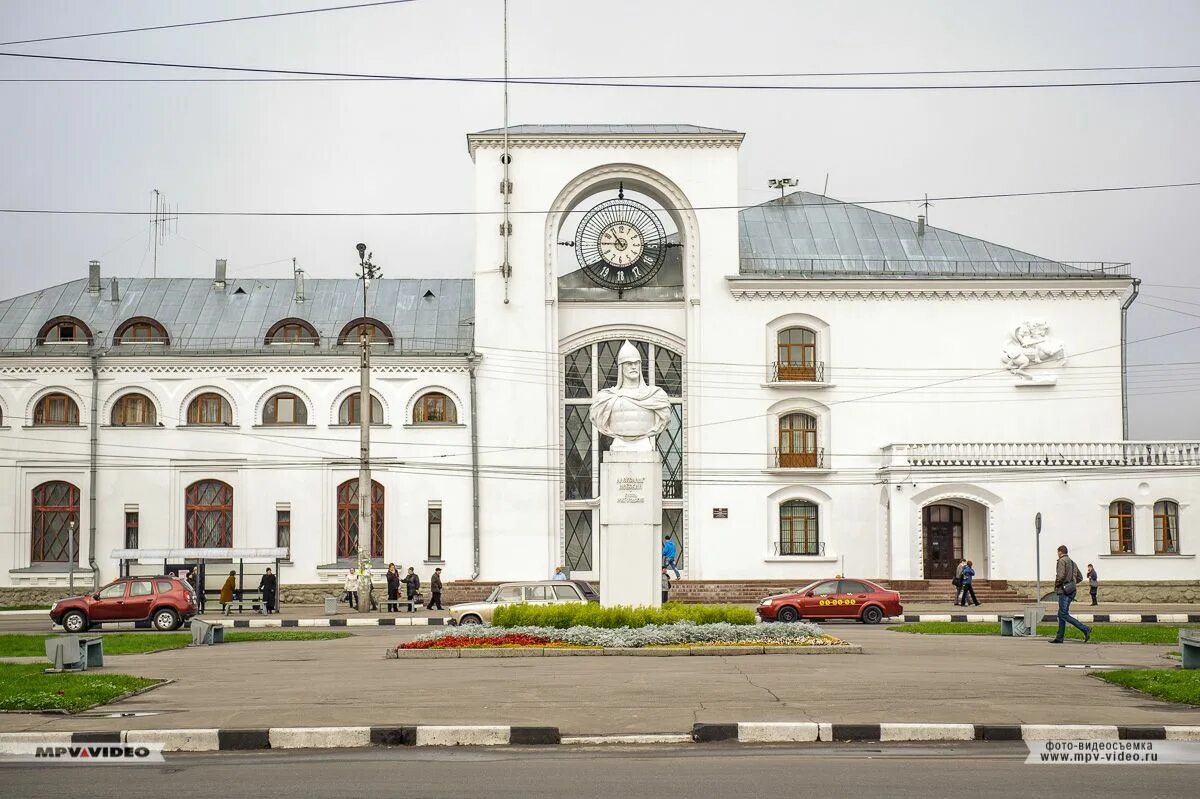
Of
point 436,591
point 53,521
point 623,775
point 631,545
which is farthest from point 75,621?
point 623,775

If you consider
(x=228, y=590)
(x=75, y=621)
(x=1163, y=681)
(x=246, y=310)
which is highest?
(x=246, y=310)

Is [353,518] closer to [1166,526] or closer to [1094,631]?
[1166,526]

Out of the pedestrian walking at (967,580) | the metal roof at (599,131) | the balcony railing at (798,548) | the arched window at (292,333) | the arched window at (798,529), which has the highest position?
the metal roof at (599,131)

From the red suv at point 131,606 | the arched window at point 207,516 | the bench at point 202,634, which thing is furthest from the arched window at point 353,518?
the bench at point 202,634

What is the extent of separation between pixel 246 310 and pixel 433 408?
8.36 meters

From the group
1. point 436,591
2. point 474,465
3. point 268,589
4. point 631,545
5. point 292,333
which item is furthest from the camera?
point 292,333

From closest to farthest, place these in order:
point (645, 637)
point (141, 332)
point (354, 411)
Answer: point (645, 637)
point (354, 411)
point (141, 332)

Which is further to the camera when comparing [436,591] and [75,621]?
[436,591]

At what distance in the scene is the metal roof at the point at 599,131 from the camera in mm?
46406

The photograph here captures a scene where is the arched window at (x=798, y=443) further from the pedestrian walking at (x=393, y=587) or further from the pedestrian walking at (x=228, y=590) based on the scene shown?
the pedestrian walking at (x=228, y=590)

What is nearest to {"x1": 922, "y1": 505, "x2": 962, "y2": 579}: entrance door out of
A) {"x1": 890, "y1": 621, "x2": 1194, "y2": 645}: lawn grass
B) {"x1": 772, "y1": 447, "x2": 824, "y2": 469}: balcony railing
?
{"x1": 772, "y1": 447, "x2": 824, "y2": 469}: balcony railing

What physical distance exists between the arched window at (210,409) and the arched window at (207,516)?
2.07 metres

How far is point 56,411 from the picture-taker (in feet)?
155

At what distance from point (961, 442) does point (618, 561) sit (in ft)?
78.5
